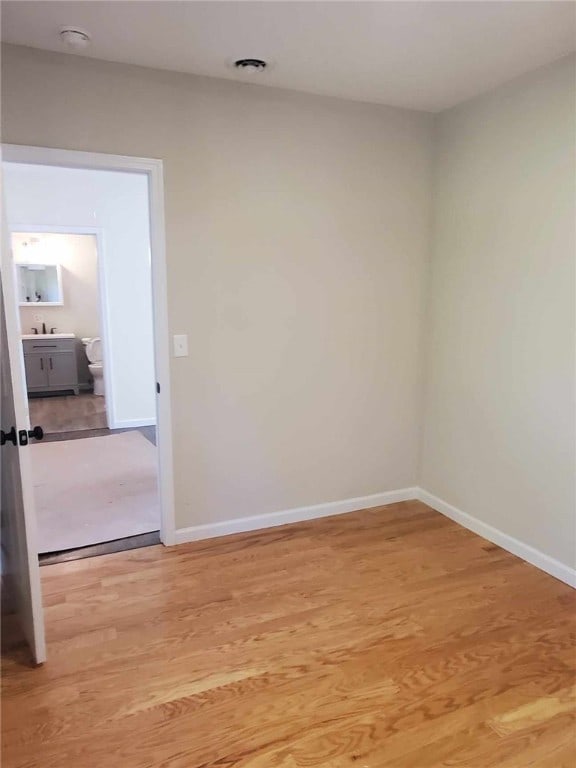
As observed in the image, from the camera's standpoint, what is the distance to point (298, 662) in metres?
2.06

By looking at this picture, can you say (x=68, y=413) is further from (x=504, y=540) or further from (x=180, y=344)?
(x=504, y=540)

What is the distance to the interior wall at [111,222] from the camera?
5.46 m

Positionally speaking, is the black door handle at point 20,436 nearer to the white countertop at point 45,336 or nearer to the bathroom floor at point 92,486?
the bathroom floor at point 92,486

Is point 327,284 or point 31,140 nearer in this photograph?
point 31,140

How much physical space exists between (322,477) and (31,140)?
2.41 m

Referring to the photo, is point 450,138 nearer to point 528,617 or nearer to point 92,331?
point 528,617

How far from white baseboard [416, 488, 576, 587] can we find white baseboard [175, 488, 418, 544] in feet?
0.69

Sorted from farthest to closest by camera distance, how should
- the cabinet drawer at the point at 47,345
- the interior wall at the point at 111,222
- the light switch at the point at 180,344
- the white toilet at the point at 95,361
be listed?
1. the white toilet at the point at 95,361
2. the cabinet drawer at the point at 47,345
3. the interior wall at the point at 111,222
4. the light switch at the point at 180,344

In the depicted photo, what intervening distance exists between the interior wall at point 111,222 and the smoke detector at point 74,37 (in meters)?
3.25

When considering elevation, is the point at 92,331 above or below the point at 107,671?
above

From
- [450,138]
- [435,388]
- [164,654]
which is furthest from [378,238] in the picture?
[164,654]

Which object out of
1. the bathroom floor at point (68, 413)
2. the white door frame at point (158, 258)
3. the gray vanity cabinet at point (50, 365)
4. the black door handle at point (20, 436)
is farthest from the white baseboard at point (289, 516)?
the gray vanity cabinet at point (50, 365)

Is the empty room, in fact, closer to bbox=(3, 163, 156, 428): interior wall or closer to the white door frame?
the white door frame

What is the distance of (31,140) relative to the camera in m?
2.39
